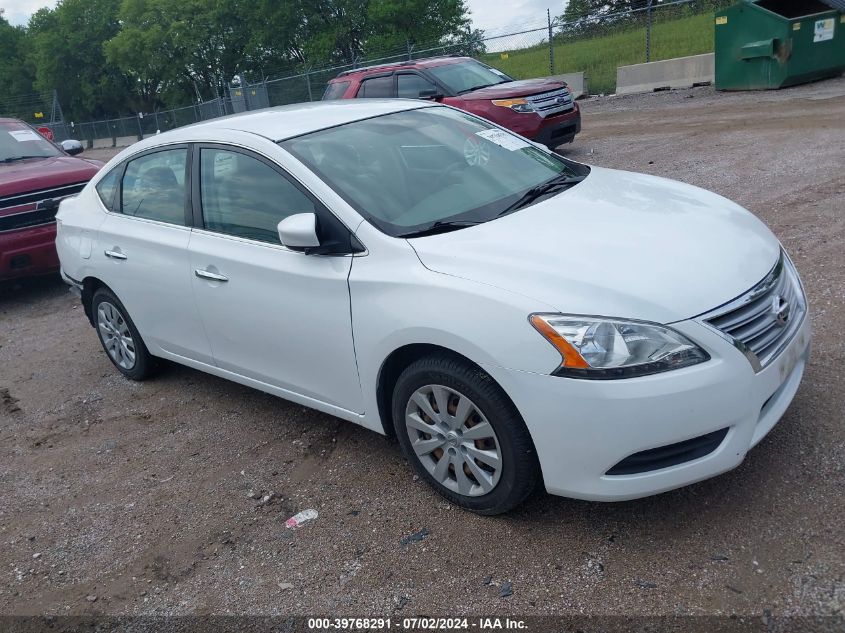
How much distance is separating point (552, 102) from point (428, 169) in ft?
26.1

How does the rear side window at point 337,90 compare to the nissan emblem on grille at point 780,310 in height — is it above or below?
above

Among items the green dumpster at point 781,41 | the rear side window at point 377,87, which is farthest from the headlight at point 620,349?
the green dumpster at point 781,41

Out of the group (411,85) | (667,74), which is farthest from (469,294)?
(667,74)

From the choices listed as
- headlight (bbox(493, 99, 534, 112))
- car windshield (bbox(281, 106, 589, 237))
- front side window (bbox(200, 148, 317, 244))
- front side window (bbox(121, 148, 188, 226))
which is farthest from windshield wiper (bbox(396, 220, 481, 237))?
headlight (bbox(493, 99, 534, 112))

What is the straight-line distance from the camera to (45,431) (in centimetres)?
491

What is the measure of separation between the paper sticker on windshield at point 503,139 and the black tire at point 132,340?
2.61 m

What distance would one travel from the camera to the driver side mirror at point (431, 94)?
11.6 metres

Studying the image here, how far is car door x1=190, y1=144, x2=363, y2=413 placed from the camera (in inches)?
140

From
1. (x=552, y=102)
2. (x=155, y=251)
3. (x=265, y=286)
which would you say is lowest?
(x=265, y=286)

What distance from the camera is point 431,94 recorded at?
38.4 ft

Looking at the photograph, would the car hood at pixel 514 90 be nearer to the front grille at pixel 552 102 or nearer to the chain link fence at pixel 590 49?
the front grille at pixel 552 102

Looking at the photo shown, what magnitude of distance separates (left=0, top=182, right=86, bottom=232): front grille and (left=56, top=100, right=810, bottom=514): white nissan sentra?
10.5ft

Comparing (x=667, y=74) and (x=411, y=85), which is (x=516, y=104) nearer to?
(x=411, y=85)

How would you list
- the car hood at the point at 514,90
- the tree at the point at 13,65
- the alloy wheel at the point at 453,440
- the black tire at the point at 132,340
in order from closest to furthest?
the alloy wheel at the point at 453,440, the black tire at the point at 132,340, the car hood at the point at 514,90, the tree at the point at 13,65
